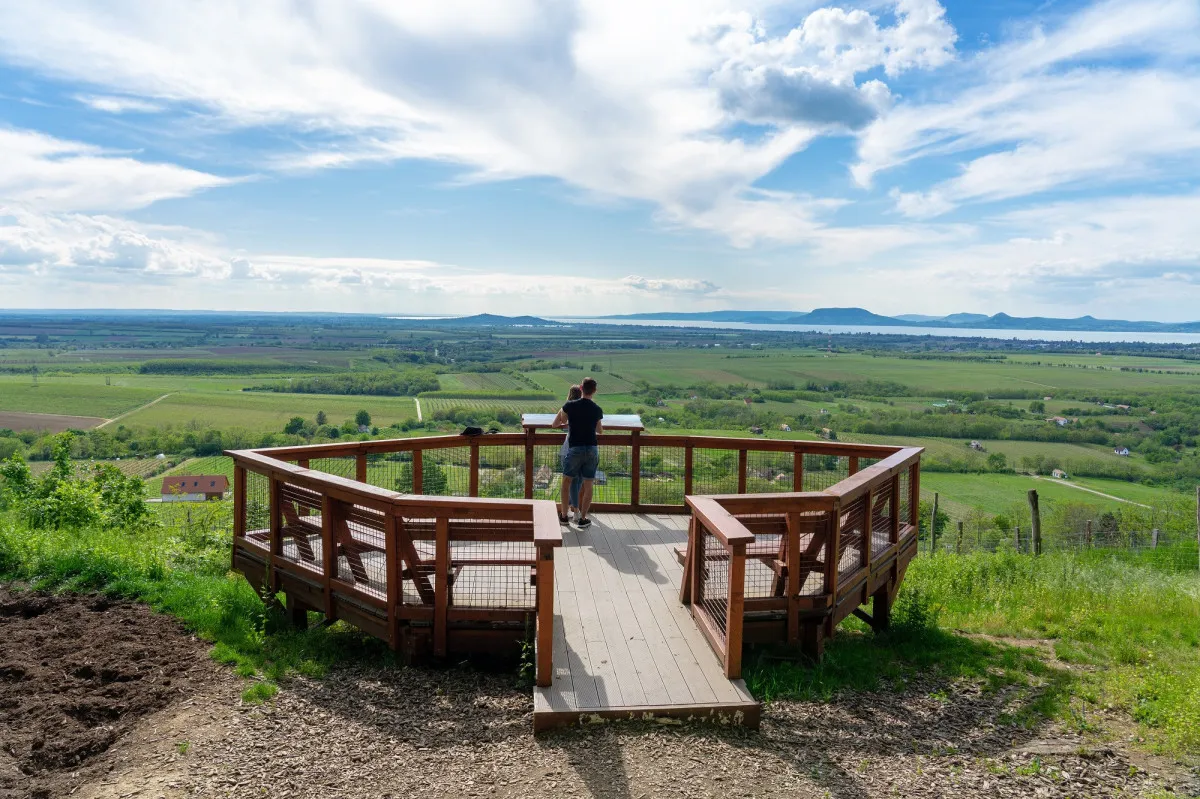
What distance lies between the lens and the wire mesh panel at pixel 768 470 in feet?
29.6

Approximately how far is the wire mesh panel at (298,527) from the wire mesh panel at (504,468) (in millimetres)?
2989

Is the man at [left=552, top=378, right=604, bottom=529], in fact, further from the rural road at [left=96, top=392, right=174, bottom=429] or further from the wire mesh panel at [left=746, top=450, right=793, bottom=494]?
the rural road at [left=96, top=392, right=174, bottom=429]

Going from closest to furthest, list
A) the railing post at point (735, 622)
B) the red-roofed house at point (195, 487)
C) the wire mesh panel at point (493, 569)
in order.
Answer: the railing post at point (735, 622), the wire mesh panel at point (493, 569), the red-roofed house at point (195, 487)

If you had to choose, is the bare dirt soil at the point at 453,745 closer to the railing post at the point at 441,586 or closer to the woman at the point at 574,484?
the railing post at the point at 441,586

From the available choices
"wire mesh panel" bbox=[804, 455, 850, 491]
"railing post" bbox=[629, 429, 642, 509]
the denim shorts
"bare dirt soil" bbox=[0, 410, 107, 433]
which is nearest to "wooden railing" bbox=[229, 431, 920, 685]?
"wire mesh panel" bbox=[804, 455, 850, 491]

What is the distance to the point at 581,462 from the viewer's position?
861 cm

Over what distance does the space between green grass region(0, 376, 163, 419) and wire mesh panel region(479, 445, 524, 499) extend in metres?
85.4

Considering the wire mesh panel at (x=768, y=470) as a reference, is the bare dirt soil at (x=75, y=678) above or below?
below

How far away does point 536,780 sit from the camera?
4.08 metres

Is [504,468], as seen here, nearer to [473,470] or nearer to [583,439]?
[473,470]

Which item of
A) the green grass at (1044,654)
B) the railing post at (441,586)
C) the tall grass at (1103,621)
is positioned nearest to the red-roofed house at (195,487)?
the railing post at (441,586)

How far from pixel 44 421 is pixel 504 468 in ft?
262

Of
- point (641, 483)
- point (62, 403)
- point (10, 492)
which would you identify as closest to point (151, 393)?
point (62, 403)

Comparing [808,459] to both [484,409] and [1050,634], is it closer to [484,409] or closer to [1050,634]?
[1050,634]
